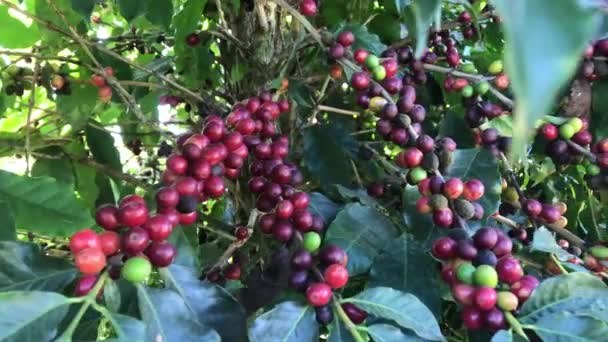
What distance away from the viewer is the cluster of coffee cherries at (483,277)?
1.72ft

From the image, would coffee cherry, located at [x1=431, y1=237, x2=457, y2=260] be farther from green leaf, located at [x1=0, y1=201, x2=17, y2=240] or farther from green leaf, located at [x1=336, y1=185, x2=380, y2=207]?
green leaf, located at [x1=0, y1=201, x2=17, y2=240]

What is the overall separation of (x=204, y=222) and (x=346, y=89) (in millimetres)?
395

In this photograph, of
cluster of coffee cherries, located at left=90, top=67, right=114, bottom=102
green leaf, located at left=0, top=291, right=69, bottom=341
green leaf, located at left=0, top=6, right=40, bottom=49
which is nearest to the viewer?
green leaf, located at left=0, top=291, right=69, bottom=341

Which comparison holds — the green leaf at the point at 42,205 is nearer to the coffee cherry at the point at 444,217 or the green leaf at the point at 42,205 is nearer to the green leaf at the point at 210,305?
the green leaf at the point at 210,305

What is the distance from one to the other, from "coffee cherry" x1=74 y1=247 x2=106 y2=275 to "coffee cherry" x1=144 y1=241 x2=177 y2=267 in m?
0.04

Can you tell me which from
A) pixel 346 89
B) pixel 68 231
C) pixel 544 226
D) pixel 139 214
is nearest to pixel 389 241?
pixel 544 226

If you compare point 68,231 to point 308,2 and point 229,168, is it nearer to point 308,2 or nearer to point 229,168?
point 229,168

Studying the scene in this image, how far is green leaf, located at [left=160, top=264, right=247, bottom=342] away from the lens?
1.83ft

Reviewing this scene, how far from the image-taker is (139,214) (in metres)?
0.53

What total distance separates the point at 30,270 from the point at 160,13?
53 centimetres

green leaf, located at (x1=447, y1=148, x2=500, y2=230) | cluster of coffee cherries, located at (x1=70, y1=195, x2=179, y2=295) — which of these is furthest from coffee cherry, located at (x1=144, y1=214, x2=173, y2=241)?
green leaf, located at (x1=447, y1=148, x2=500, y2=230)

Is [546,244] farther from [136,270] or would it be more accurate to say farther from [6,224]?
[6,224]

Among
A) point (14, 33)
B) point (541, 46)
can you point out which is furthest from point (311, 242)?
point (14, 33)

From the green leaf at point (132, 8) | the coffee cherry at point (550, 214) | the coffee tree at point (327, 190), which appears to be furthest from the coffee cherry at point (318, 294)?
the green leaf at point (132, 8)
